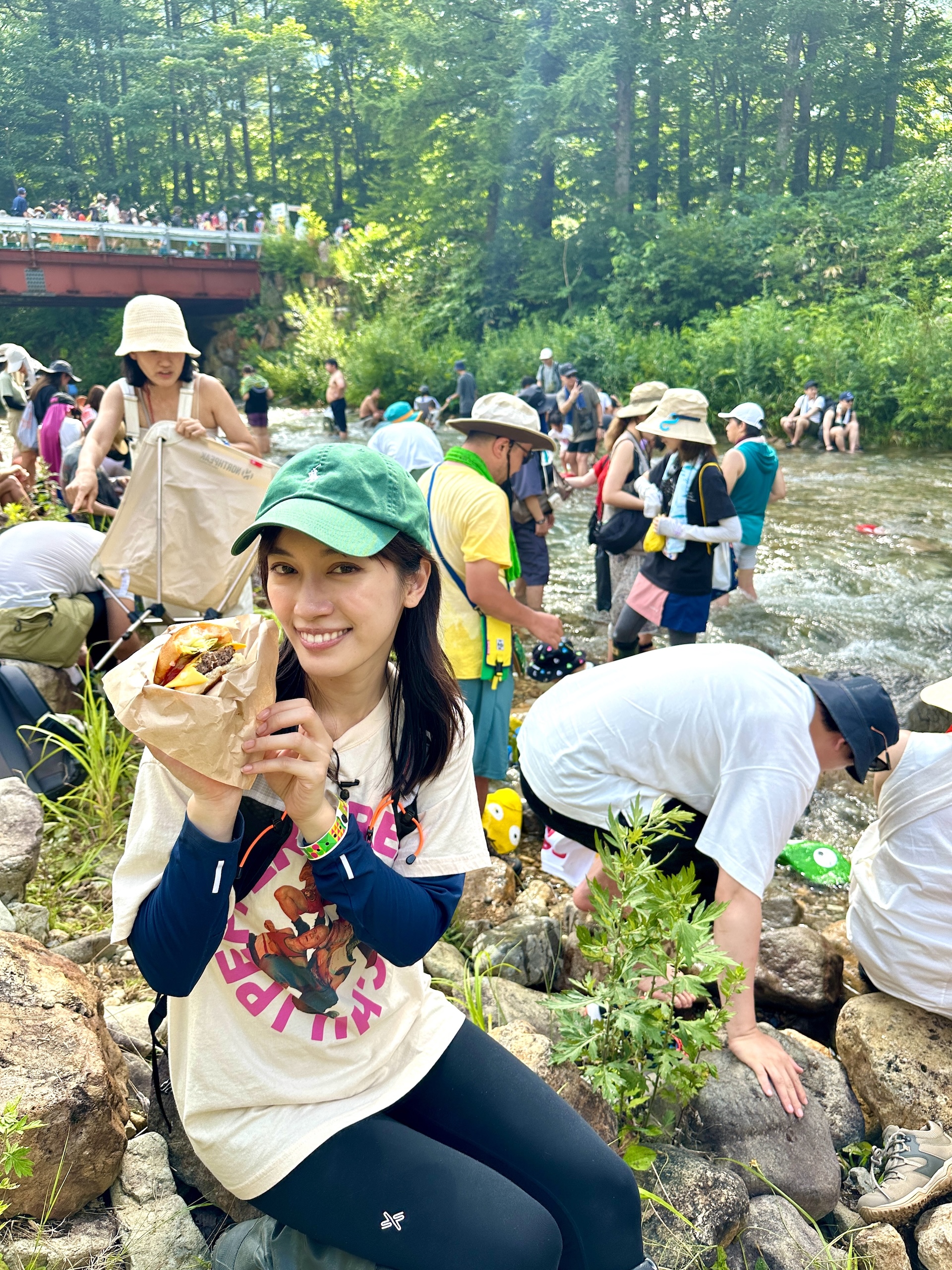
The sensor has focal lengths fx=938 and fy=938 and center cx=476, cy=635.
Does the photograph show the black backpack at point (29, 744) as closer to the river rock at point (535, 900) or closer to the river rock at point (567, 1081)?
the river rock at point (535, 900)

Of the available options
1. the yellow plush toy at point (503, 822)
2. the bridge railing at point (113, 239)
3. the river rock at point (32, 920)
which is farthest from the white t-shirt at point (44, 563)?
the bridge railing at point (113, 239)

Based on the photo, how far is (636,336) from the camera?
A: 23797 mm

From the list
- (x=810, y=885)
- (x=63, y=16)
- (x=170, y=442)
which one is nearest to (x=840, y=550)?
(x=810, y=885)

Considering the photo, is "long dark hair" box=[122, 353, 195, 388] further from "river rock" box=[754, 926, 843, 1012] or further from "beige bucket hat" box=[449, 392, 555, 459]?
"river rock" box=[754, 926, 843, 1012]

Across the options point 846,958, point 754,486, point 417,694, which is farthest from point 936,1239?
point 754,486

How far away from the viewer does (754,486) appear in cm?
674

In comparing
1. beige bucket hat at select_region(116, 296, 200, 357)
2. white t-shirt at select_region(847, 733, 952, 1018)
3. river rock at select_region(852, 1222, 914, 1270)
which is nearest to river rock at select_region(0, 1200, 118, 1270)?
river rock at select_region(852, 1222, 914, 1270)

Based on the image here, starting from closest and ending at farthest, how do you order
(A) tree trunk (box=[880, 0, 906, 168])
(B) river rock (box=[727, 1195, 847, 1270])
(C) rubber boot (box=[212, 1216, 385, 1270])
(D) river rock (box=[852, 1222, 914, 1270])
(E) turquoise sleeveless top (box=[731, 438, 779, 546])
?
(C) rubber boot (box=[212, 1216, 385, 1270])
(B) river rock (box=[727, 1195, 847, 1270])
(D) river rock (box=[852, 1222, 914, 1270])
(E) turquoise sleeveless top (box=[731, 438, 779, 546])
(A) tree trunk (box=[880, 0, 906, 168])

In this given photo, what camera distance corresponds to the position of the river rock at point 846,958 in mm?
3371

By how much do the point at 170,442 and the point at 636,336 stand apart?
21.6m

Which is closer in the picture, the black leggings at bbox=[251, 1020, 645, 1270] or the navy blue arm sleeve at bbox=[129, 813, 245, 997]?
the navy blue arm sleeve at bbox=[129, 813, 245, 997]

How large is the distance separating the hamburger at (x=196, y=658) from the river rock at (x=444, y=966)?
5.74ft

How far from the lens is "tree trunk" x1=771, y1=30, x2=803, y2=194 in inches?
1268

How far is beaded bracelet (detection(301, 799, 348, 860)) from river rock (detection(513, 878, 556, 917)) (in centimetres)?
224
